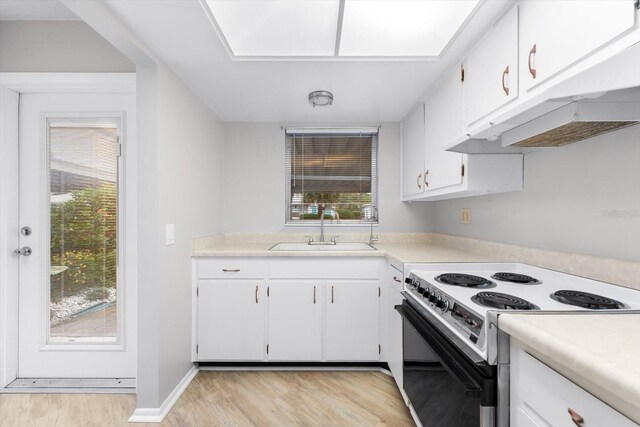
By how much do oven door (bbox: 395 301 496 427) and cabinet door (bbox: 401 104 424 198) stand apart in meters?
1.18

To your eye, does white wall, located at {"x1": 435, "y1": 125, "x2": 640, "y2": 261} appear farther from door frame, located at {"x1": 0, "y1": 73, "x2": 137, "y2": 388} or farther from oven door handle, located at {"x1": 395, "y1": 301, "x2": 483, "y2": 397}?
door frame, located at {"x1": 0, "y1": 73, "x2": 137, "y2": 388}

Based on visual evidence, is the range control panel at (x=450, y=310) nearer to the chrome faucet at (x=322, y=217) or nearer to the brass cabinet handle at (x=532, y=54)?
the brass cabinet handle at (x=532, y=54)

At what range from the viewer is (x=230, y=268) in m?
2.24

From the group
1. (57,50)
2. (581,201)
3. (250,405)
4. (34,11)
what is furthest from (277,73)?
(250,405)

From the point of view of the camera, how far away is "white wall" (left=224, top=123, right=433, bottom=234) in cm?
291

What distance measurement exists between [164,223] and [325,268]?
1.14 m

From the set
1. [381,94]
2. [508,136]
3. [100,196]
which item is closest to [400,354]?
[508,136]

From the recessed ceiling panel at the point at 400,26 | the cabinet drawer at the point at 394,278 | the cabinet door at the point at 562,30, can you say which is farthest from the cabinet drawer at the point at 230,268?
the cabinet door at the point at 562,30

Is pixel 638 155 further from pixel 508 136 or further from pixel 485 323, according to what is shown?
pixel 485 323

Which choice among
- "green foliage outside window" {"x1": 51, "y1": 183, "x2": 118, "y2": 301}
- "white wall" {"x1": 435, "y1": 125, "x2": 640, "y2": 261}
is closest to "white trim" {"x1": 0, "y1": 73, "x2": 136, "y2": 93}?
"green foliage outside window" {"x1": 51, "y1": 183, "x2": 118, "y2": 301}

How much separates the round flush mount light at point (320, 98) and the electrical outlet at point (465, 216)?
136cm

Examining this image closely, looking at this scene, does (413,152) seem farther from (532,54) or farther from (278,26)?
(278,26)

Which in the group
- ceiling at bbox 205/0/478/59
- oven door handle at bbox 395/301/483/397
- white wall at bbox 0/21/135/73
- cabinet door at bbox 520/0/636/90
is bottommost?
oven door handle at bbox 395/301/483/397

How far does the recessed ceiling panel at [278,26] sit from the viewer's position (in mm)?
1354
